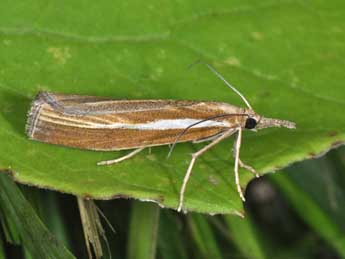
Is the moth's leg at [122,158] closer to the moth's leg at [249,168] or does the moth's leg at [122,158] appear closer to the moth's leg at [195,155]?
the moth's leg at [195,155]

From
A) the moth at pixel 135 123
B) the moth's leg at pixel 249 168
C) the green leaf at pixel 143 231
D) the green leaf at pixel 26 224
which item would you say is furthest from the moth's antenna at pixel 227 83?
the green leaf at pixel 26 224

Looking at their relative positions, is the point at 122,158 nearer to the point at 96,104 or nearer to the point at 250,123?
the point at 96,104

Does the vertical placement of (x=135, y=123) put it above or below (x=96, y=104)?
below

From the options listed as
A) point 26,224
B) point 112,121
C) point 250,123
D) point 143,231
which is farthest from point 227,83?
point 26,224

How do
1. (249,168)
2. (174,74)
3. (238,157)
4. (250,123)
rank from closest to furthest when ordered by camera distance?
(249,168)
(238,157)
(250,123)
(174,74)

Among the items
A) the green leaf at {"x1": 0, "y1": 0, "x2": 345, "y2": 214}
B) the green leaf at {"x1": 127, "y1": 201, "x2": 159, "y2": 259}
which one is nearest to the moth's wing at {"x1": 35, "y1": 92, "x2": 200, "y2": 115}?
the green leaf at {"x1": 0, "y1": 0, "x2": 345, "y2": 214}

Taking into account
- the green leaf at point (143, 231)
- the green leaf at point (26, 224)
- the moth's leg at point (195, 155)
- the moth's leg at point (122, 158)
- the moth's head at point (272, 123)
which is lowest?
the green leaf at point (143, 231)

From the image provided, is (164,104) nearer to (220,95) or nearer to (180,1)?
(220,95)
